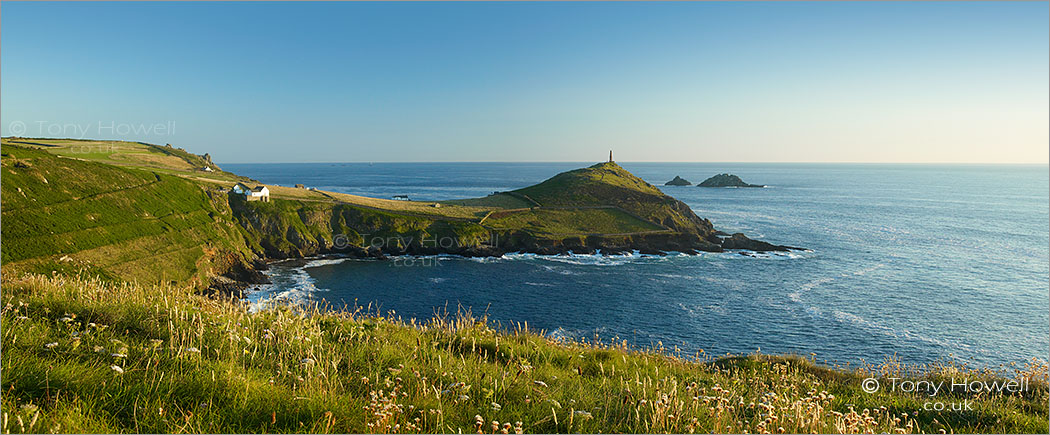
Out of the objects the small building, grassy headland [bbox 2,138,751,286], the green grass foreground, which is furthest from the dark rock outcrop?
the green grass foreground

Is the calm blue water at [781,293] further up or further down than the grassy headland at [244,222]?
further down

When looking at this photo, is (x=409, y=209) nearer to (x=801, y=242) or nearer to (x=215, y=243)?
(x=215, y=243)

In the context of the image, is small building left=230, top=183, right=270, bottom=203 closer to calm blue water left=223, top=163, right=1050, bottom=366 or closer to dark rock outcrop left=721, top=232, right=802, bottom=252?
calm blue water left=223, top=163, right=1050, bottom=366

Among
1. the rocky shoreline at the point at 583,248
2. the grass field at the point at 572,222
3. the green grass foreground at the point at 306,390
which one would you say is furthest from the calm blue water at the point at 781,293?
the green grass foreground at the point at 306,390

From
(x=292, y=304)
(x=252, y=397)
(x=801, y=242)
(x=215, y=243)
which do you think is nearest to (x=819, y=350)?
(x=292, y=304)

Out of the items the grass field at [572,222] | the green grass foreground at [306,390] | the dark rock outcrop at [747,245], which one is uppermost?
the green grass foreground at [306,390]

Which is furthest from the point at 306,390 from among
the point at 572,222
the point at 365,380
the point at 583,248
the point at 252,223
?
the point at 572,222

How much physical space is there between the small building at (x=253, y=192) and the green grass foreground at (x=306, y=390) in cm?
9410

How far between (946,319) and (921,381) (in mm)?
53865

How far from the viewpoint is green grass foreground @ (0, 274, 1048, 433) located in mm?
4984

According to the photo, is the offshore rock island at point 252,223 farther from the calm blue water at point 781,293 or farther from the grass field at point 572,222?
the calm blue water at point 781,293

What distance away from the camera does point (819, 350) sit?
43562 millimetres

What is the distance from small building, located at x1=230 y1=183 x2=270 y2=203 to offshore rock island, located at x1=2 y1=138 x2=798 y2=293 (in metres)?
0.29

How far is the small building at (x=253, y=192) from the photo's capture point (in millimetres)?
94812
